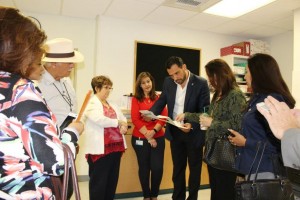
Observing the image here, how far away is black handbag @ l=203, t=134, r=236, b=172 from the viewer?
1.99 m

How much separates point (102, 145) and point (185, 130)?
33.8 inches

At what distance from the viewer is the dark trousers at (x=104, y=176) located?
2.61m

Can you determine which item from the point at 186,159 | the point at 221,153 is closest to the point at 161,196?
the point at 186,159

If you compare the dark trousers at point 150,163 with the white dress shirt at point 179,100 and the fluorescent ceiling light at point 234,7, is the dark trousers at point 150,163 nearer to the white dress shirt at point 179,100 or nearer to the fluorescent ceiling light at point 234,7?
the white dress shirt at point 179,100

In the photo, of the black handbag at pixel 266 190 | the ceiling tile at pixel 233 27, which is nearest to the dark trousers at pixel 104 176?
the black handbag at pixel 266 190

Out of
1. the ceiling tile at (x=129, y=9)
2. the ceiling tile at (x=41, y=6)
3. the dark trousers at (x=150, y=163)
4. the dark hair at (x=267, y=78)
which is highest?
the ceiling tile at (x=41, y=6)

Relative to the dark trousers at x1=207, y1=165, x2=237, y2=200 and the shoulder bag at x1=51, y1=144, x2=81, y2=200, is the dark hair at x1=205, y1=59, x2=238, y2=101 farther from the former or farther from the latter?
the shoulder bag at x1=51, y1=144, x2=81, y2=200

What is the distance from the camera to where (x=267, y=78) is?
1.75m

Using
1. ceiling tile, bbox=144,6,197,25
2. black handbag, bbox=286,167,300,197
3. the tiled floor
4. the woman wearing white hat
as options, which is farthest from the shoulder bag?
ceiling tile, bbox=144,6,197,25

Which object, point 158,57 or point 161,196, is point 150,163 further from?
point 158,57

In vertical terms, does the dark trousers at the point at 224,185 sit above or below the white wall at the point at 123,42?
below

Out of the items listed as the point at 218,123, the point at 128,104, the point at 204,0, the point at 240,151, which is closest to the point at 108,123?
the point at 218,123

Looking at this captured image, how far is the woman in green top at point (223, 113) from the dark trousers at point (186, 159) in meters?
0.33

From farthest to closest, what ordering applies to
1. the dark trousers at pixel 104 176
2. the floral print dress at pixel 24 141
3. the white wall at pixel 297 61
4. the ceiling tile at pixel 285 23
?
the ceiling tile at pixel 285 23 → the white wall at pixel 297 61 → the dark trousers at pixel 104 176 → the floral print dress at pixel 24 141
